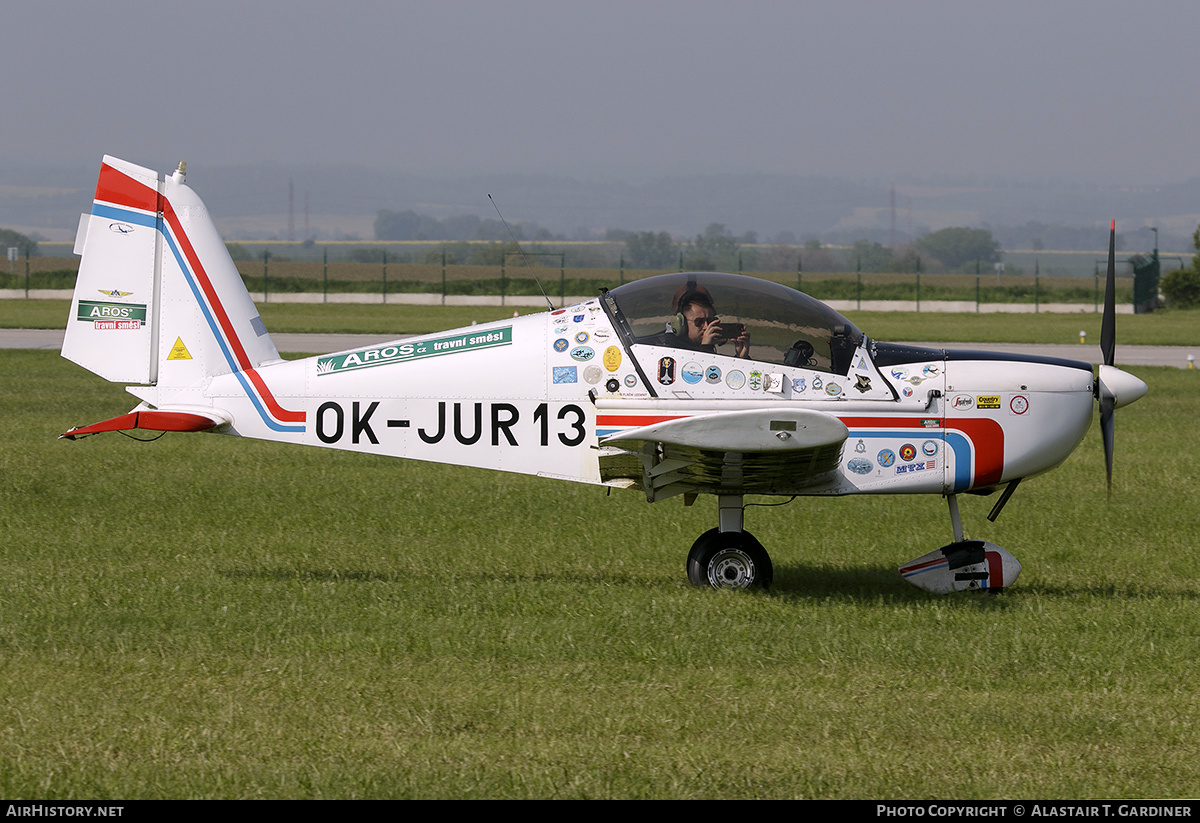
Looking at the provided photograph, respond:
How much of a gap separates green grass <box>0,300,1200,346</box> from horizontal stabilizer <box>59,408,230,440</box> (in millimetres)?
26865

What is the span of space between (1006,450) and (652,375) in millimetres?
2478

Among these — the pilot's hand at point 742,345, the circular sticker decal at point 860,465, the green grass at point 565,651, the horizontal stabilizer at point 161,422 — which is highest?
the pilot's hand at point 742,345

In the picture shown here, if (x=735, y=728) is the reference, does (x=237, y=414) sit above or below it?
above

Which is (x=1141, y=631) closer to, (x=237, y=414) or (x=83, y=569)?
(x=237, y=414)

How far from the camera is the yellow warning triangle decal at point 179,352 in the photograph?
8789 millimetres

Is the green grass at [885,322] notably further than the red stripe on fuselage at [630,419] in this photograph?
Yes

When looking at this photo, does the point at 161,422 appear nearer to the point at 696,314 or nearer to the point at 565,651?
Answer: the point at 565,651

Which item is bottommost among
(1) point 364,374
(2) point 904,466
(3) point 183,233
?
(2) point 904,466

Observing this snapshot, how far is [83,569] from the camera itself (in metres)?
8.93

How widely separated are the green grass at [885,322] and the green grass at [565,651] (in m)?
24.8

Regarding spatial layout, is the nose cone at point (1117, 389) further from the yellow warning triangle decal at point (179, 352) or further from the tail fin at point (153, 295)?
the yellow warning triangle decal at point (179, 352)

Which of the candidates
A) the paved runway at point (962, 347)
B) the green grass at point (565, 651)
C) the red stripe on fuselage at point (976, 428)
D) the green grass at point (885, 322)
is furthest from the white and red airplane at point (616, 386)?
the green grass at point (885, 322)
